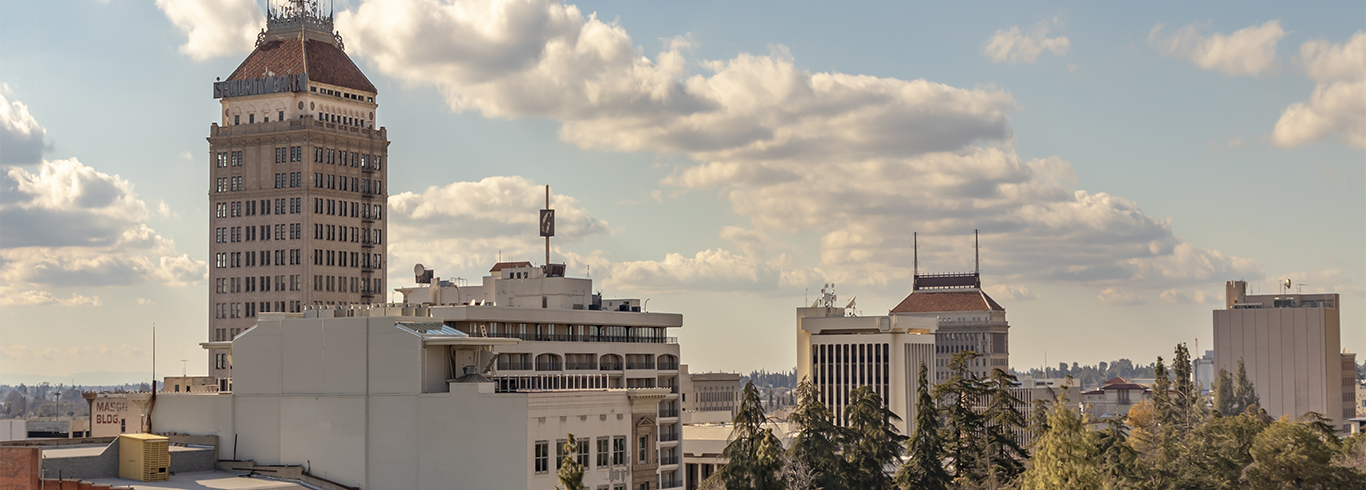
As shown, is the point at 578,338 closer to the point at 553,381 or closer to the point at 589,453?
the point at 553,381

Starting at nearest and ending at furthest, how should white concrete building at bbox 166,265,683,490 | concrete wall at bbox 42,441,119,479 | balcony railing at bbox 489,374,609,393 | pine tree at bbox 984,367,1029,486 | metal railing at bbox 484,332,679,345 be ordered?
concrete wall at bbox 42,441,119,479
pine tree at bbox 984,367,1029,486
white concrete building at bbox 166,265,683,490
balcony railing at bbox 489,374,609,393
metal railing at bbox 484,332,679,345

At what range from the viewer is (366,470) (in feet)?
401

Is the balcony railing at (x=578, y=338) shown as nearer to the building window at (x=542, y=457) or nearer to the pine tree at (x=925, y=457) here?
the building window at (x=542, y=457)

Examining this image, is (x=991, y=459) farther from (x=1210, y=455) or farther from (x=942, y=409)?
(x=1210, y=455)

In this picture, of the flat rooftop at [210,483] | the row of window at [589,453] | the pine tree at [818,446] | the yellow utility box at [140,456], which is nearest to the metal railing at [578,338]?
the row of window at [589,453]

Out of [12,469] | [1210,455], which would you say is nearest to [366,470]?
[12,469]

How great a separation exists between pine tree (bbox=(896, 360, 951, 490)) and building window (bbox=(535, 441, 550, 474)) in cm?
2659

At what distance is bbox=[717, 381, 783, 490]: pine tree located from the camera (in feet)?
336

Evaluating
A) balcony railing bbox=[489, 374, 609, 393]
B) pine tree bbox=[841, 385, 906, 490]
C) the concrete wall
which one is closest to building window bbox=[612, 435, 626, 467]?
pine tree bbox=[841, 385, 906, 490]

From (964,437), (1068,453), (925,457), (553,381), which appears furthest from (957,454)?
(553,381)

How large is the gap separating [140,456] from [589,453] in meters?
34.2

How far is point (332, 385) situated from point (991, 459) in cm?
5269

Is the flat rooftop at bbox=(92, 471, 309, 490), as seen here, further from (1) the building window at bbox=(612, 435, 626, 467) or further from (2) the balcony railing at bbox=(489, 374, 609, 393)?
(2) the balcony railing at bbox=(489, 374, 609, 393)

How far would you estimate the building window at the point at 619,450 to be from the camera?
12862 centimetres
